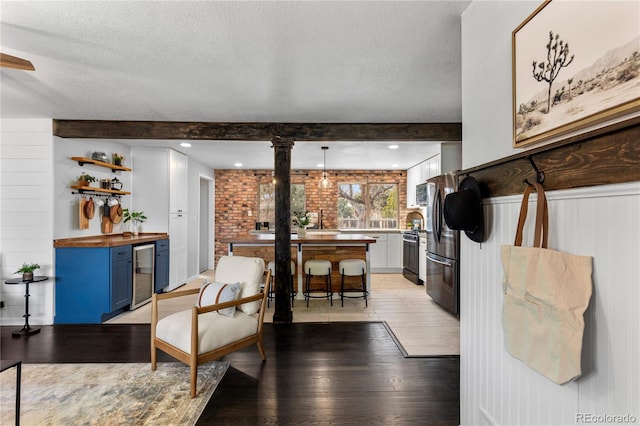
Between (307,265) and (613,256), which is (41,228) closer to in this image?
(307,265)

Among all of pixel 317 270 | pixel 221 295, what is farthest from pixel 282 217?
pixel 221 295

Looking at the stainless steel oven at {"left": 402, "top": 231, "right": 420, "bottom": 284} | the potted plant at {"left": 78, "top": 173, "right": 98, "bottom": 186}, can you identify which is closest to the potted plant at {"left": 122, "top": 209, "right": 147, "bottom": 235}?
the potted plant at {"left": 78, "top": 173, "right": 98, "bottom": 186}

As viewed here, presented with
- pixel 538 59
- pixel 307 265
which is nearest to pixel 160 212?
pixel 307 265

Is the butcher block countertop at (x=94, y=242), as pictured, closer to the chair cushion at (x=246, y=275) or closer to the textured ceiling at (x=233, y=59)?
the textured ceiling at (x=233, y=59)

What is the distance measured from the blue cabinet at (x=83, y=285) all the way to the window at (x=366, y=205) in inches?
189

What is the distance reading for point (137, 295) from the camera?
4.27 metres

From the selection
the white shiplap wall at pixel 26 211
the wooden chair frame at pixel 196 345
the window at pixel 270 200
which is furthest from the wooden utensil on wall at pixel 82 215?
the window at pixel 270 200

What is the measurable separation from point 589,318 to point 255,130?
349cm

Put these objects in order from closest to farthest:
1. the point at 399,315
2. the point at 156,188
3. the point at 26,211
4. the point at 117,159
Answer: the point at 26,211
the point at 399,315
the point at 117,159
the point at 156,188

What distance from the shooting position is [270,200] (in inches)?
289

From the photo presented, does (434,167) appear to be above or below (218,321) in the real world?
above

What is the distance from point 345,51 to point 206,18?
0.91 m

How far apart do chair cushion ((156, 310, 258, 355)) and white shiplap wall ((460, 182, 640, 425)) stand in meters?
1.76

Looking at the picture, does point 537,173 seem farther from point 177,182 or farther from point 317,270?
point 177,182
